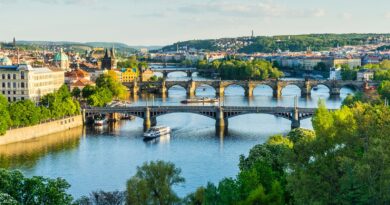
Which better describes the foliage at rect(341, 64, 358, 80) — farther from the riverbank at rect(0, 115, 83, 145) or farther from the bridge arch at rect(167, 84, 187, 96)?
the riverbank at rect(0, 115, 83, 145)

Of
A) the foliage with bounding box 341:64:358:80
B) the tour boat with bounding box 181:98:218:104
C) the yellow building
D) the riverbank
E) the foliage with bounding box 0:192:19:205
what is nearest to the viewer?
the foliage with bounding box 0:192:19:205

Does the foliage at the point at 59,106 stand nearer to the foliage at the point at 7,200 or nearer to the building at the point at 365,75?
the foliage at the point at 7,200

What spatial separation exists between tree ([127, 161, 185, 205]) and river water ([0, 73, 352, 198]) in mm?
8109

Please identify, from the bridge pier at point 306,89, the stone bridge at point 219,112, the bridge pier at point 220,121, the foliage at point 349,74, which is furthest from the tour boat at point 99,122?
the foliage at point 349,74

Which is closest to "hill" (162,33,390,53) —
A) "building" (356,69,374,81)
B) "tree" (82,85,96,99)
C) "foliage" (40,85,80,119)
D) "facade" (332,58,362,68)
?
"facade" (332,58,362,68)

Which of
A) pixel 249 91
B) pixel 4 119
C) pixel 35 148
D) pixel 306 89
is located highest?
pixel 4 119

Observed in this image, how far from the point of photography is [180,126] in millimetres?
43156

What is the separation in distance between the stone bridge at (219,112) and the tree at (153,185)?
2378 centimetres

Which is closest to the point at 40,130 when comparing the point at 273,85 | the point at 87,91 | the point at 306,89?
the point at 87,91

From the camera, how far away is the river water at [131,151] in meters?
28.0

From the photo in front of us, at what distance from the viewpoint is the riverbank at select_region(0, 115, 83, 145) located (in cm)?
3512

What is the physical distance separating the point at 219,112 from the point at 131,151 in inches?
376

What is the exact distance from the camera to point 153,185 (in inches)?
664

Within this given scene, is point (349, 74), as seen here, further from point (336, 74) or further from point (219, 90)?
point (219, 90)
